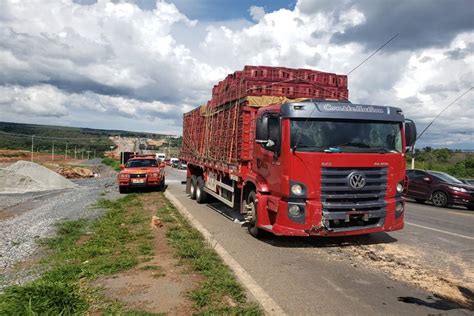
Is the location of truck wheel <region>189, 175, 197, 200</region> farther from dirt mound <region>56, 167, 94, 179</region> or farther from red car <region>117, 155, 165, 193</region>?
dirt mound <region>56, 167, 94, 179</region>

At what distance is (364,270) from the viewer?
6.29 meters

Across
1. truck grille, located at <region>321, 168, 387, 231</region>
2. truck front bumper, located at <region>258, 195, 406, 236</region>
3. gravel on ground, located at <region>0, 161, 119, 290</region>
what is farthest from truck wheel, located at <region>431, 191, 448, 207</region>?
gravel on ground, located at <region>0, 161, 119, 290</region>

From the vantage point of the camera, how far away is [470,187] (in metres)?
15.8

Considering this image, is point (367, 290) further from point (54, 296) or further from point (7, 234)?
point (7, 234)

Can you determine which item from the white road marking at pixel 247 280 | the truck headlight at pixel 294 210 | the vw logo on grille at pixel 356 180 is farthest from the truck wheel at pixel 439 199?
the truck headlight at pixel 294 210

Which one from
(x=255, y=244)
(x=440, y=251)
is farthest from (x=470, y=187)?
(x=255, y=244)

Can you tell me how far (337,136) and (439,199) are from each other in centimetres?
1093

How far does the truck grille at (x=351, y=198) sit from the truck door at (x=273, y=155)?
87cm

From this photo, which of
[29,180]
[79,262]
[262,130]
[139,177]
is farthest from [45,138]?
[262,130]

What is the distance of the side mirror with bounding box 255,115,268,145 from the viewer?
24.9 feet

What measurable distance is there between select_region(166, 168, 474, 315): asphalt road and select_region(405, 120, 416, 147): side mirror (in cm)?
196

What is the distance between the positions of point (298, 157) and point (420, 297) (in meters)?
2.89

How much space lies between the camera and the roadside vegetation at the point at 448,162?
1302 inches

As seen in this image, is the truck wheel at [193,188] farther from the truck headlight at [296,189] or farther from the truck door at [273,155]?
the truck headlight at [296,189]
